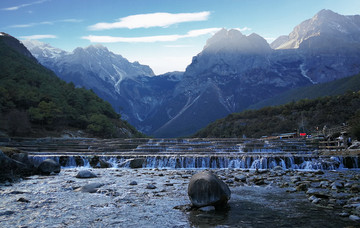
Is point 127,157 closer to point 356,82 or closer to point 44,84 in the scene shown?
point 44,84

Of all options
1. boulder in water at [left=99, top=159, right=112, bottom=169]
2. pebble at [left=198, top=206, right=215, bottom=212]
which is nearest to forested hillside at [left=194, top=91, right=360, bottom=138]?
boulder in water at [left=99, top=159, right=112, bottom=169]

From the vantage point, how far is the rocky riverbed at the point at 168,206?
1255 cm

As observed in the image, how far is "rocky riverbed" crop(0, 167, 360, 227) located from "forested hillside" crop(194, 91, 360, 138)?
72.0m

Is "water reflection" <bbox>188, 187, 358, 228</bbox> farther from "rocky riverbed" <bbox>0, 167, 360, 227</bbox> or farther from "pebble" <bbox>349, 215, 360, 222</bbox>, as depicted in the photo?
"pebble" <bbox>349, 215, 360, 222</bbox>

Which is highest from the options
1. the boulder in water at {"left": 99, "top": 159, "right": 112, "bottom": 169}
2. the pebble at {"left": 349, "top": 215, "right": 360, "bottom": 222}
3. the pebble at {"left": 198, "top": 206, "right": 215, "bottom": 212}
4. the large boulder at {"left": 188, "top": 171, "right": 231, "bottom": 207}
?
the large boulder at {"left": 188, "top": 171, "right": 231, "bottom": 207}

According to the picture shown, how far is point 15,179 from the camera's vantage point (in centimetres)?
2370

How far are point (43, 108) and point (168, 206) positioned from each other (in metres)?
79.3

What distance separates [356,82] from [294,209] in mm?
169470

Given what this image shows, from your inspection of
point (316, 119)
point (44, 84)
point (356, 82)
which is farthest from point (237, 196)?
point (356, 82)

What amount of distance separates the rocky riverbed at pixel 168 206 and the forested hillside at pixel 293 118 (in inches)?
2834

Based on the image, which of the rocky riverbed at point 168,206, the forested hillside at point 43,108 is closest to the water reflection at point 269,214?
the rocky riverbed at point 168,206

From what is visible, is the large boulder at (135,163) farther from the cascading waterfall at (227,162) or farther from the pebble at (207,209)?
the pebble at (207,209)

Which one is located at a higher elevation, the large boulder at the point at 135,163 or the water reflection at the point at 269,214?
the water reflection at the point at 269,214

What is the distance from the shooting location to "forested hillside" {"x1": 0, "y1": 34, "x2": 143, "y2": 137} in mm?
75062
